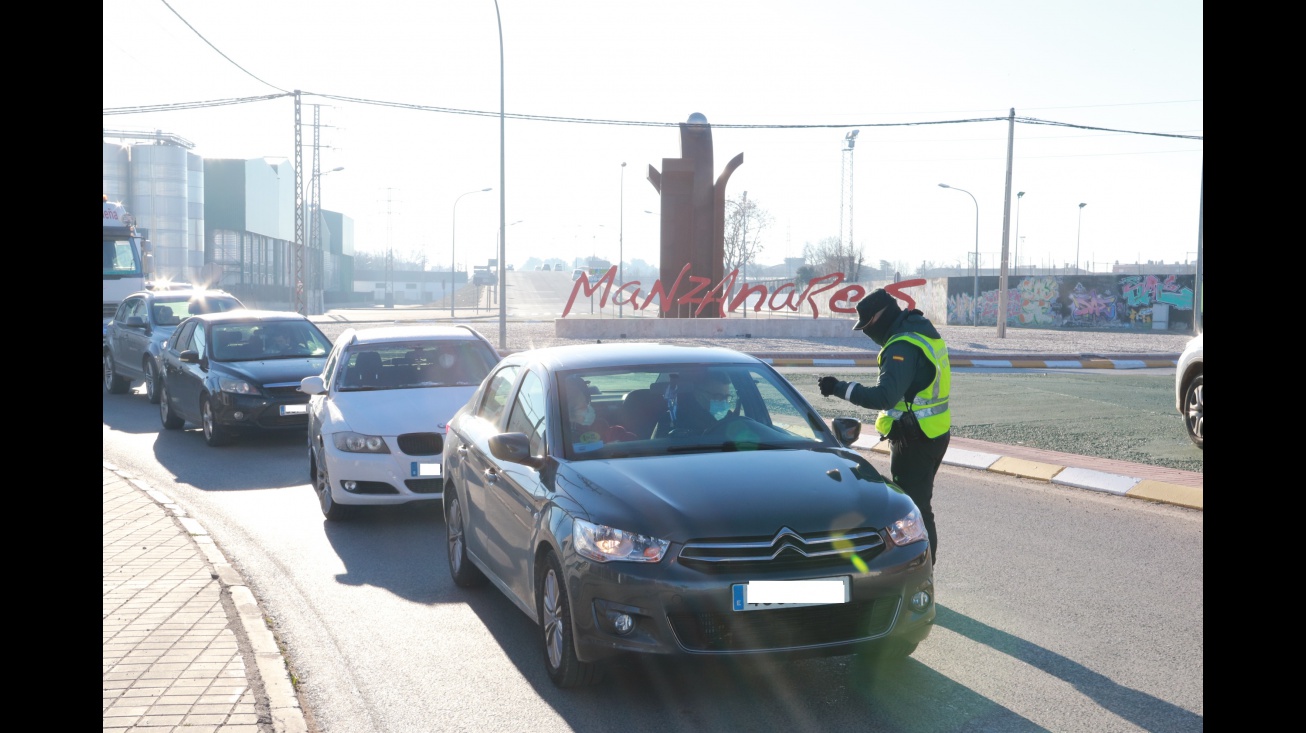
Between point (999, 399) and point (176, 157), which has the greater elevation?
point (176, 157)

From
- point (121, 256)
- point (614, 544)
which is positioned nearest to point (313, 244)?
point (121, 256)

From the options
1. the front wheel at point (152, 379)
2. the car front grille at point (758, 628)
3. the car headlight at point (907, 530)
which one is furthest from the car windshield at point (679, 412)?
the front wheel at point (152, 379)

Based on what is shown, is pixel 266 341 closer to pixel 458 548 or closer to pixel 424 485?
pixel 424 485

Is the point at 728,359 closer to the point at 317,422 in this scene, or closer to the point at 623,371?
the point at 623,371

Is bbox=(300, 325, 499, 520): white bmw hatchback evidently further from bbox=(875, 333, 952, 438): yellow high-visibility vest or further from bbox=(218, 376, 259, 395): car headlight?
bbox=(875, 333, 952, 438): yellow high-visibility vest

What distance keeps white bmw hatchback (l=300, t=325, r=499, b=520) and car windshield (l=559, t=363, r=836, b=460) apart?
276 cm

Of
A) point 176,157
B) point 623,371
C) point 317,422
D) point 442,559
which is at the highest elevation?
point 176,157

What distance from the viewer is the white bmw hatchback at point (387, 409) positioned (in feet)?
29.3

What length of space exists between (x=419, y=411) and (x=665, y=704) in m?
4.91

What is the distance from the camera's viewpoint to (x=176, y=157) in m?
73.0

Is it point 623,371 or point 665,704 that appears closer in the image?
point 665,704

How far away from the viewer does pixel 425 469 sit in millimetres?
8969

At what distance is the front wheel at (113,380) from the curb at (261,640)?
12.4 meters
